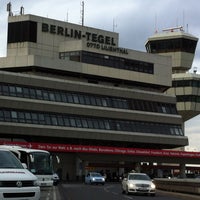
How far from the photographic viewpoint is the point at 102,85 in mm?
87312

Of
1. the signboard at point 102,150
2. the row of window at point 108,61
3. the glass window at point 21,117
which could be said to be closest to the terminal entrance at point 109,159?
the signboard at point 102,150

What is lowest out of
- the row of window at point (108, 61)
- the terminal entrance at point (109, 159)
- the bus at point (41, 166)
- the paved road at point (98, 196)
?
the paved road at point (98, 196)

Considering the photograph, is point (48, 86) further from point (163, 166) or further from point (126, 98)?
point (163, 166)

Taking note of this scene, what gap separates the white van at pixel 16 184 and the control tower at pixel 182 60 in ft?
320

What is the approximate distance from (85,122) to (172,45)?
3964 cm

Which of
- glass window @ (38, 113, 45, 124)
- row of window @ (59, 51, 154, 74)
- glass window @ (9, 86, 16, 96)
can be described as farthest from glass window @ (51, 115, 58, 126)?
row of window @ (59, 51, 154, 74)

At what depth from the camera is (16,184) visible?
14.8 m

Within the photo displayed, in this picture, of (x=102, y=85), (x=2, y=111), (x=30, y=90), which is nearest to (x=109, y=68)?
(x=102, y=85)

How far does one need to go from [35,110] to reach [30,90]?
3235 mm

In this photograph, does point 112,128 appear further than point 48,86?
Yes

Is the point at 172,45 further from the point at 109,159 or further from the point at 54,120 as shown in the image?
the point at 54,120

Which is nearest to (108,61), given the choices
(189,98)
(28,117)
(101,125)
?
(101,125)

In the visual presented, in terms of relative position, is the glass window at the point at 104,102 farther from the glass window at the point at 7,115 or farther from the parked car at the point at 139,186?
the parked car at the point at 139,186

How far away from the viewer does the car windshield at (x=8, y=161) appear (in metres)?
16.0
